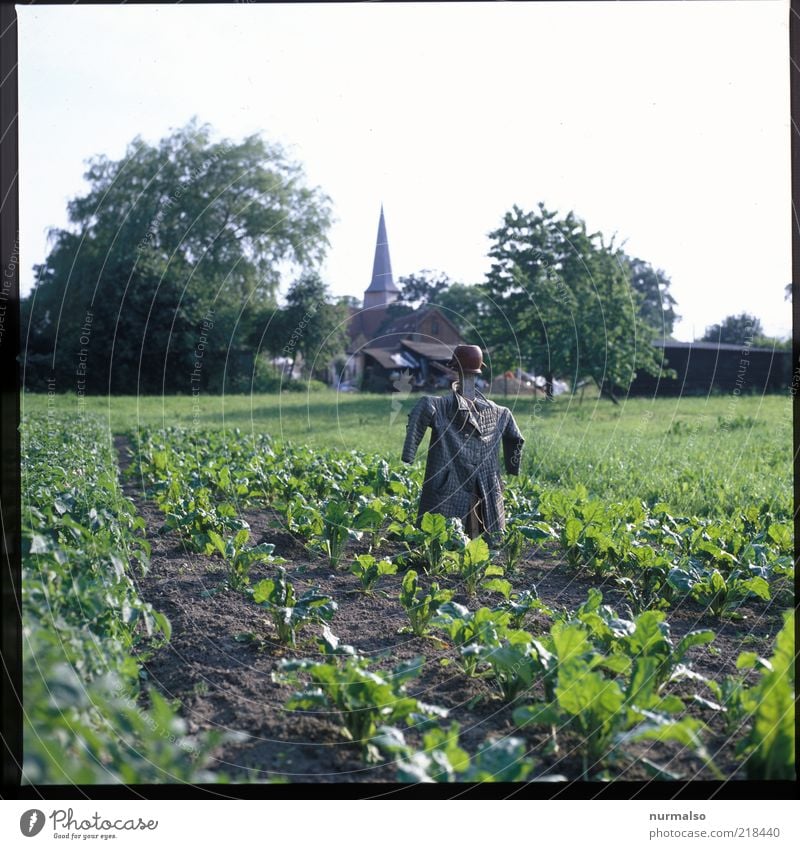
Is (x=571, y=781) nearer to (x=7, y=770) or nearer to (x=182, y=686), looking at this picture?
(x=182, y=686)

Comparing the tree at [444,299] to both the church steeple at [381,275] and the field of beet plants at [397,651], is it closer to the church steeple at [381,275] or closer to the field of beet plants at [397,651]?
the church steeple at [381,275]

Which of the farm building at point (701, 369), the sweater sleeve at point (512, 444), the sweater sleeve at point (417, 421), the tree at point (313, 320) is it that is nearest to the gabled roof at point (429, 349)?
the tree at point (313, 320)

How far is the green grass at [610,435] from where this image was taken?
11.1 meters

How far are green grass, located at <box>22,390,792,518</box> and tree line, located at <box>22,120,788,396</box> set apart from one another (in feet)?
4.29

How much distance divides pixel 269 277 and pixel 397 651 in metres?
10.7

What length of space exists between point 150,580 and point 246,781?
3.20 metres

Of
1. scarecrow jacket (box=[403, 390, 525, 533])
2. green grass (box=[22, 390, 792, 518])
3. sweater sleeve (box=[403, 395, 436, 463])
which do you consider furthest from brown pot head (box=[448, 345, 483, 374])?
green grass (box=[22, 390, 792, 518])

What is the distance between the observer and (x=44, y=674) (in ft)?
11.7

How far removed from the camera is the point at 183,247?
66.4 ft

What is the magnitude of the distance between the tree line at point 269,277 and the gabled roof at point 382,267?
15.9 inches

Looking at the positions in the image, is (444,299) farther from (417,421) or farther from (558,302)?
(417,421)

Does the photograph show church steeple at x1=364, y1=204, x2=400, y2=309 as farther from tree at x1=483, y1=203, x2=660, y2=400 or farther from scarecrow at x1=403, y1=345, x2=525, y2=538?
tree at x1=483, y1=203, x2=660, y2=400

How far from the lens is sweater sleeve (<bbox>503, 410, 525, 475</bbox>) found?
7.73 metres

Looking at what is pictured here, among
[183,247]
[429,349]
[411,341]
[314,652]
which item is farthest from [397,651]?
[183,247]
